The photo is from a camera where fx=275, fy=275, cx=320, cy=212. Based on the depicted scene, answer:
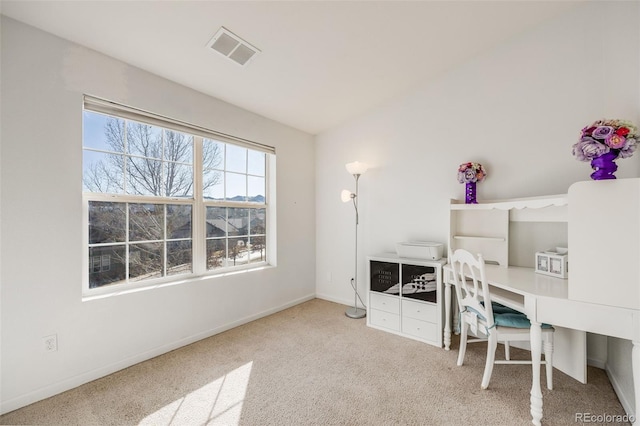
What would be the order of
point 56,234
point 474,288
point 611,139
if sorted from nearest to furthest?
point 611,139
point 56,234
point 474,288

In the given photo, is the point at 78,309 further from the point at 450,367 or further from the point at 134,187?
the point at 450,367

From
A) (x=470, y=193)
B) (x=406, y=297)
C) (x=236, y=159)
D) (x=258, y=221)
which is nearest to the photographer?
(x=470, y=193)

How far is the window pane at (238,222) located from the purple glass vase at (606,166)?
293cm

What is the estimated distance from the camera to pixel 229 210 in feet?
9.87

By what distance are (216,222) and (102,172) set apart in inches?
40.9

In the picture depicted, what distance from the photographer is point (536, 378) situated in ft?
5.18

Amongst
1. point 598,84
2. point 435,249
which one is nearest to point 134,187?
point 435,249

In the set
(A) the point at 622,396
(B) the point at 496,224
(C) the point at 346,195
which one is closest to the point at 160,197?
(C) the point at 346,195

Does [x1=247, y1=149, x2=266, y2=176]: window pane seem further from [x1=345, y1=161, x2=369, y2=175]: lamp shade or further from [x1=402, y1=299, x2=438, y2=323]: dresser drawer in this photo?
[x1=402, y1=299, x2=438, y2=323]: dresser drawer

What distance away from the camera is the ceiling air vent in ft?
6.56

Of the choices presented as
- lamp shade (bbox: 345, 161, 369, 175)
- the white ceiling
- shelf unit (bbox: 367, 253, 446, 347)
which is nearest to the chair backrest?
shelf unit (bbox: 367, 253, 446, 347)

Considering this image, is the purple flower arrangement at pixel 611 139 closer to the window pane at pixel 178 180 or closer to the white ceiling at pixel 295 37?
the white ceiling at pixel 295 37

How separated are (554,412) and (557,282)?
2.60 ft

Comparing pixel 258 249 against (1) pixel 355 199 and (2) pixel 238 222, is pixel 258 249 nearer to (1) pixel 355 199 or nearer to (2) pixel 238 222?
(2) pixel 238 222
